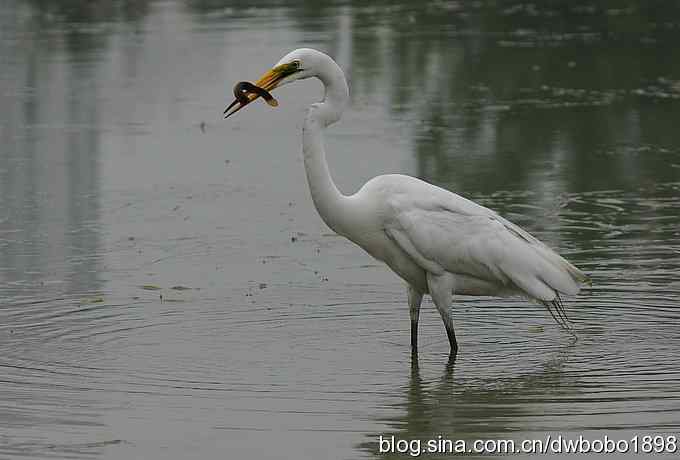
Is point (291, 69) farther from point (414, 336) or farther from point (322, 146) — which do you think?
point (414, 336)

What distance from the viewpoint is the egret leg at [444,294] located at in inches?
367

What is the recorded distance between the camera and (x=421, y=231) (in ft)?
30.0

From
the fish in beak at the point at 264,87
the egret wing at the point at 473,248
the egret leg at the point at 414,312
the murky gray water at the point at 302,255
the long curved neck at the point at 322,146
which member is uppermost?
the fish in beak at the point at 264,87

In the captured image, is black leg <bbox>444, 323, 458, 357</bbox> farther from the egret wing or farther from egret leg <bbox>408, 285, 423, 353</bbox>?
the egret wing

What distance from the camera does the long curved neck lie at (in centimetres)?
→ 899

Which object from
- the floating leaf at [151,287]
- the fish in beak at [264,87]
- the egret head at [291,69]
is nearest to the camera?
the fish in beak at [264,87]

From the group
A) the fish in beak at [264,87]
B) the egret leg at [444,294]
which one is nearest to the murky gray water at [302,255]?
the egret leg at [444,294]

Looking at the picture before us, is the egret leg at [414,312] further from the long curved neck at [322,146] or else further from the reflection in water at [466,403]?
the long curved neck at [322,146]

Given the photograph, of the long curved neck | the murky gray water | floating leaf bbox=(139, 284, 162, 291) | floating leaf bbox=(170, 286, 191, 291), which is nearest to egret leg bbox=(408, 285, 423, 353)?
the murky gray water

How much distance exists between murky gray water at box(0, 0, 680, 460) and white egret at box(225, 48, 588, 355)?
1.39ft

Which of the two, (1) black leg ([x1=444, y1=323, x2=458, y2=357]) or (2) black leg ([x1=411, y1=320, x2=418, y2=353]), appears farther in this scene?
(2) black leg ([x1=411, y1=320, x2=418, y2=353])

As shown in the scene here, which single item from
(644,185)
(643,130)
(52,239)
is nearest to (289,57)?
(52,239)

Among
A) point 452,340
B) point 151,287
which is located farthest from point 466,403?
point 151,287

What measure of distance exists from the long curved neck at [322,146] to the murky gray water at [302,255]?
90 centimetres
